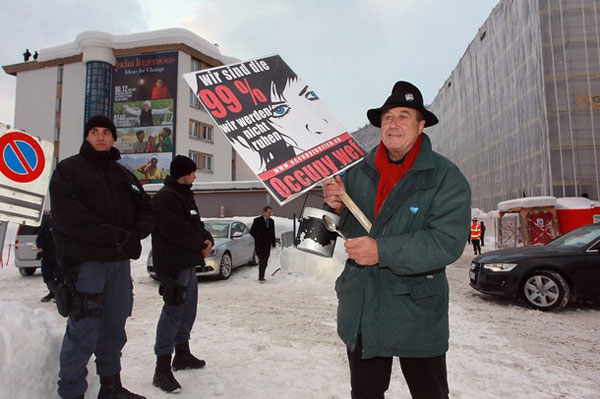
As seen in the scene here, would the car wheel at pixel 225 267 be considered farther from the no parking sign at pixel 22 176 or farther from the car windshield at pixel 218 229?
the no parking sign at pixel 22 176

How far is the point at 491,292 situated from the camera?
6.87m

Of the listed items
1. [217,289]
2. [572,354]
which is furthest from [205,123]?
[572,354]

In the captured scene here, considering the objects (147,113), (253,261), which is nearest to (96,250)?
(253,261)

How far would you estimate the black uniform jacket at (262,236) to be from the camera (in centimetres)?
1012

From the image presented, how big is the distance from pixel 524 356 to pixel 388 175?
346 cm

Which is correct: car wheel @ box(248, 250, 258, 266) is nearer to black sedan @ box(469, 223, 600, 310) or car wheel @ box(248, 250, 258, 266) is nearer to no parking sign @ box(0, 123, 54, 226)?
black sedan @ box(469, 223, 600, 310)

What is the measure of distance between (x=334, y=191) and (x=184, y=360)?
8.53 feet

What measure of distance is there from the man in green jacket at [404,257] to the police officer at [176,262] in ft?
6.36

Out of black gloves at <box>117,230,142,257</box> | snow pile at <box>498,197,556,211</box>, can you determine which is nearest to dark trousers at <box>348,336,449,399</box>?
black gloves at <box>117,230,142,257</box>

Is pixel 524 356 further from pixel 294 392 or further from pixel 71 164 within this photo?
pixel 71 164

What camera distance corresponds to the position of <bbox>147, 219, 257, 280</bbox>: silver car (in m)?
9.70

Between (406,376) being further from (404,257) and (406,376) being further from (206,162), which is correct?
(206,162)

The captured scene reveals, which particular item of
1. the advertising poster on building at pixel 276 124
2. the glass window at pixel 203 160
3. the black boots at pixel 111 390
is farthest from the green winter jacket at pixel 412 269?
the glass window at pixel 203 160

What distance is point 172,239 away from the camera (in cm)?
353
